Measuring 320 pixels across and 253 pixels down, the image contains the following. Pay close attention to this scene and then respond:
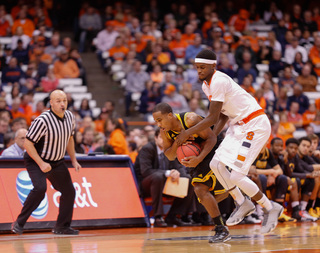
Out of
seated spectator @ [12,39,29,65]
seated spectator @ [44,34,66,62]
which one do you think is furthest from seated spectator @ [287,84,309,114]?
seated spectator @ [12,39,29,65]

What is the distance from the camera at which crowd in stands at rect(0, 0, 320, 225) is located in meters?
11.9

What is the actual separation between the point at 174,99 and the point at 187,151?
27.4 feet

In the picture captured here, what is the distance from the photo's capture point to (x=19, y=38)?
16.4 meters

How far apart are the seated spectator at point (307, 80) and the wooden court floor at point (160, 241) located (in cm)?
988

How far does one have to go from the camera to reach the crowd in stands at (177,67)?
11883 millimetres

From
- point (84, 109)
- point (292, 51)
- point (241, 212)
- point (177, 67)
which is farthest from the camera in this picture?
point (292, 51)

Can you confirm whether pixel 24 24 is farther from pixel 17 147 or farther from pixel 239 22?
pixel 17 147

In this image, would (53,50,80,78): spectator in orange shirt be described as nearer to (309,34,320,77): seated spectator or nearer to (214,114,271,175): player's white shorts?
(309,34,320,77): seated spectator

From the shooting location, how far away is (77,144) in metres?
11.4

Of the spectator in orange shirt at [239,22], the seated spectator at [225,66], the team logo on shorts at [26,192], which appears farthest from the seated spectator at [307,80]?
the team logo on shorts at [26,192]

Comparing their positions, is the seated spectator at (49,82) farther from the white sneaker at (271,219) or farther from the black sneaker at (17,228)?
the white sneaker at (271,219)

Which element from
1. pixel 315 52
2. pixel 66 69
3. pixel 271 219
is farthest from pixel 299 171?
pixel 315 52

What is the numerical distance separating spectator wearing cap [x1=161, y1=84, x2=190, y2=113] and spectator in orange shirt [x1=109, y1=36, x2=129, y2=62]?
223cm

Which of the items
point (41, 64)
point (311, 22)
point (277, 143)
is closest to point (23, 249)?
point (277, 143)
